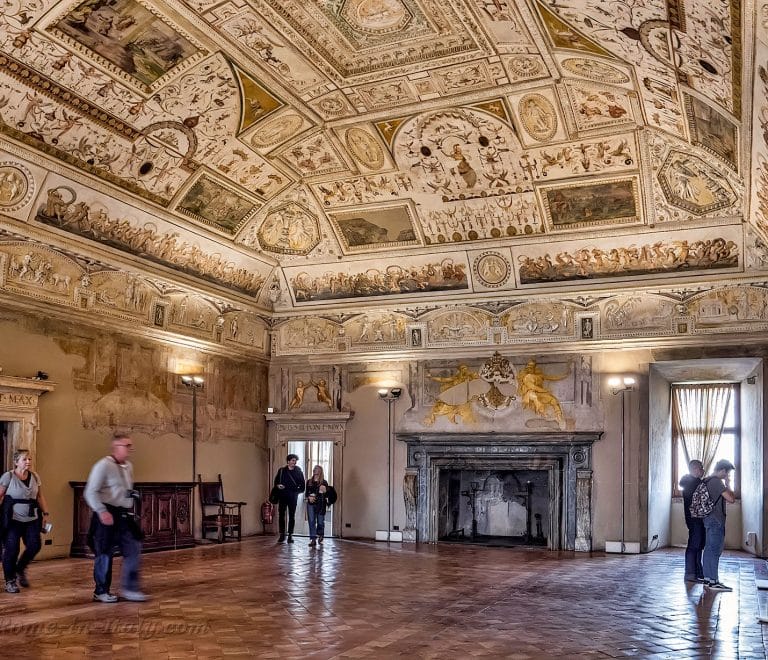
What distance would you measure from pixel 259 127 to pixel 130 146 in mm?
2139

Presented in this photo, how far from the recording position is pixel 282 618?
27.7 feet

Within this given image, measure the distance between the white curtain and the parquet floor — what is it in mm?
4435

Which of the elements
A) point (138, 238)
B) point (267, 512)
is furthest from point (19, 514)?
point (267, 512)

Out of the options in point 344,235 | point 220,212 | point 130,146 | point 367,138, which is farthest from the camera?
point 344,235

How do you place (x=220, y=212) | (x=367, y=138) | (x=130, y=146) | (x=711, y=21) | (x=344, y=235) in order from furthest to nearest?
(x=344, y=235) < (x=220, y=212) < (x=367, y=138) < (x=130, y=146) < (x=711, y=21)

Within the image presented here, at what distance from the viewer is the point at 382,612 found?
8930mm

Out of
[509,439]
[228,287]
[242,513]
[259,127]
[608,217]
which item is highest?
[259,127]

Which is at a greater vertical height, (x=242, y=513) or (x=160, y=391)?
(x=160, y=391)

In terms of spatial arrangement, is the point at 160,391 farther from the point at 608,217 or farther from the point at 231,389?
the point at 608,217

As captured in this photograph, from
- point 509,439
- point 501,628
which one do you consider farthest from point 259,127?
point 501,628

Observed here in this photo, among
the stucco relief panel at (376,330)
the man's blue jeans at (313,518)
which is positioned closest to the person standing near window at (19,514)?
the man's blue jeans at (313,518)

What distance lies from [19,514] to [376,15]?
7.71 m

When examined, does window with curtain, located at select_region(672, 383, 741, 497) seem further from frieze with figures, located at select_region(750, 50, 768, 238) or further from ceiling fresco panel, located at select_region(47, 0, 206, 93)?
ceiling fresco panel, located at select_region(47, 0, 206, 93)

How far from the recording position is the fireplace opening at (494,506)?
17.2 metres
